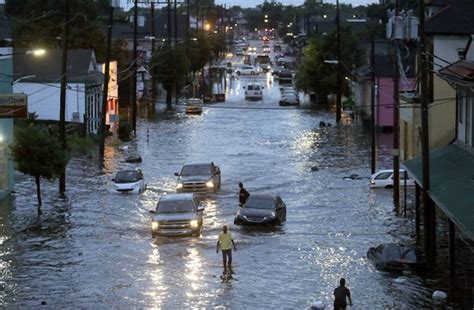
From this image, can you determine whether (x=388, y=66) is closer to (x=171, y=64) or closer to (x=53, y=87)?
(x=53, y=87)

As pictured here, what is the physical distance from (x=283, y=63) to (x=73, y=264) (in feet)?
480

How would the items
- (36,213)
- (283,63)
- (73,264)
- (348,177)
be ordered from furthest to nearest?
(283,63)
(348,177)
(36,213)
(73,264)

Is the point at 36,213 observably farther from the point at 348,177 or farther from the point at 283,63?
the point at 283,63

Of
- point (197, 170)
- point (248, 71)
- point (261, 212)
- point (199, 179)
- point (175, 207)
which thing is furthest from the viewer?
point (248, 71)

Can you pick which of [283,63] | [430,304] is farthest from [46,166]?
[283,63]

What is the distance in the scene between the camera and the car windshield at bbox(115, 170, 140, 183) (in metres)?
45.7

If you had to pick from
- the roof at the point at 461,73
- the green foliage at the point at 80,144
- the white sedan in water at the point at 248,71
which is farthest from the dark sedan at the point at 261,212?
the white sedan in water at the point at 248,71

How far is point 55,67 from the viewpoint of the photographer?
235ft

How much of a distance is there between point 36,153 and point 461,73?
685 inches

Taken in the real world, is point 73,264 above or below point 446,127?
below

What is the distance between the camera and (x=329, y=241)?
33.2 meters

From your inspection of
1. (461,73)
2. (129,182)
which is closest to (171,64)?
(129,182)

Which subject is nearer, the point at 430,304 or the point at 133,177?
the point at 430,304

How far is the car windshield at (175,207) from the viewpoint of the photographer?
34188 millimetres
